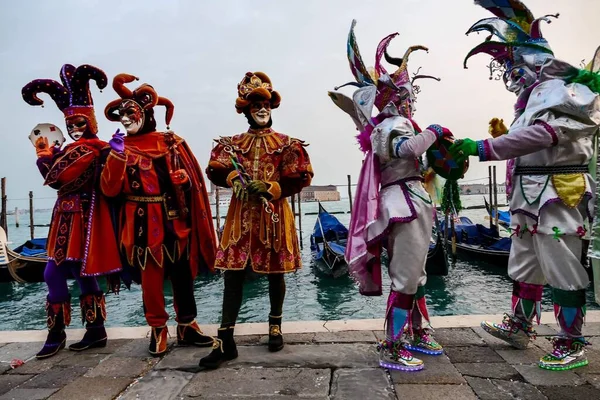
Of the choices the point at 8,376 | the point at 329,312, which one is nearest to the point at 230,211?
the point at 8,376

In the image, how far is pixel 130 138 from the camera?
10.1 feet

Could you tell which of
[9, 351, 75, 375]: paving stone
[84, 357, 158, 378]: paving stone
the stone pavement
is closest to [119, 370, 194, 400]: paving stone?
the stone pavement

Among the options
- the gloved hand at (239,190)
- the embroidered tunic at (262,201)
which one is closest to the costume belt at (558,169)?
the embroidered tunic at (262,201)

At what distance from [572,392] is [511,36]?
2.14 meters

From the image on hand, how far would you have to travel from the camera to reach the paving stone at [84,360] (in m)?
2.80

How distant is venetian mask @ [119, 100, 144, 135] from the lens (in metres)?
3.00

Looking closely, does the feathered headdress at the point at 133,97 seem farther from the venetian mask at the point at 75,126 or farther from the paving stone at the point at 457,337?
the paving stone at the point at 457,337

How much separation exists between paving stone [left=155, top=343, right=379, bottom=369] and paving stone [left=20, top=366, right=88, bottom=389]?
0.51 meters

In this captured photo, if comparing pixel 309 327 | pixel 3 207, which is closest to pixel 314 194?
pixel 3 207

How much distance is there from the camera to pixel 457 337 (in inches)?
118

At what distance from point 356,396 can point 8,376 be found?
87.6 inches

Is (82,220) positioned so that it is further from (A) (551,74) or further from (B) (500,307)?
(B) (500,307)

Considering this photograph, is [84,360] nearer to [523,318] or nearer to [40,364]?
[40,364]

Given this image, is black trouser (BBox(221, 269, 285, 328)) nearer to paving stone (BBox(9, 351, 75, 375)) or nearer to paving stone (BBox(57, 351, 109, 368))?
paving stone (BBox(57, 351, 109, 368))
